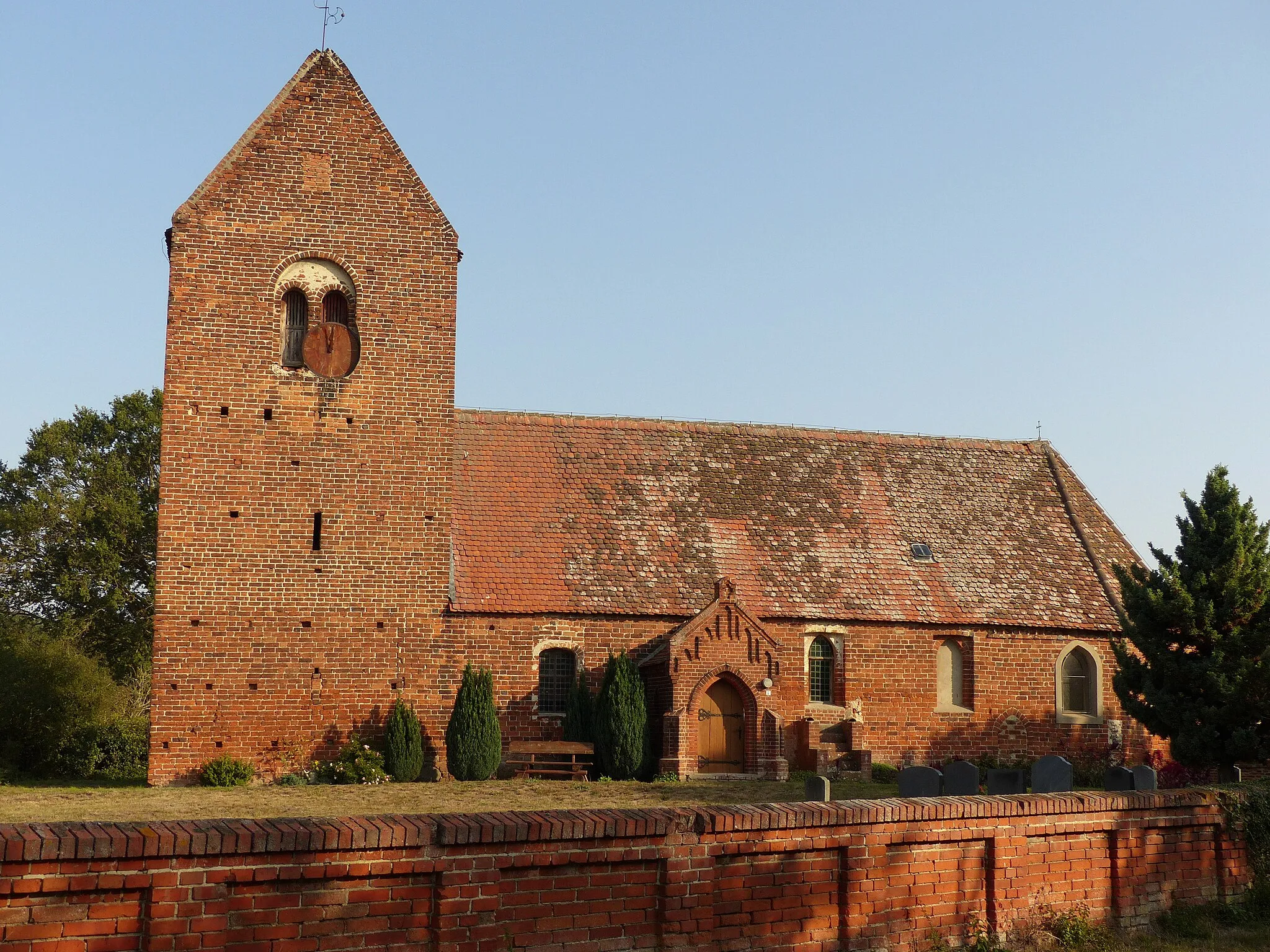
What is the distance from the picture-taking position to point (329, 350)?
25.6 metres

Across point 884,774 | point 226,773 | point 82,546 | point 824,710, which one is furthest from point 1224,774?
point 82,546

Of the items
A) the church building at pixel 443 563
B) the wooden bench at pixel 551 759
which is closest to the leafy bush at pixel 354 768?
the church building at pixel 443 563

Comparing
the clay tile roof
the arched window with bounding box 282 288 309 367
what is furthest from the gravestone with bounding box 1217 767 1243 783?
the arched window with bounding box 282 288 309 367

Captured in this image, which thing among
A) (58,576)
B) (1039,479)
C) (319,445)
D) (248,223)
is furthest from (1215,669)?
(58,576)

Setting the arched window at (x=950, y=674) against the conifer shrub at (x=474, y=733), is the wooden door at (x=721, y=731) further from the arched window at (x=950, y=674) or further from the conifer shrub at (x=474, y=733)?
the arched window at (x=950, y=674)

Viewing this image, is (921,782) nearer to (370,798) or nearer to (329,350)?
(370,798)

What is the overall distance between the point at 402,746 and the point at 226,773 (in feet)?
10.4

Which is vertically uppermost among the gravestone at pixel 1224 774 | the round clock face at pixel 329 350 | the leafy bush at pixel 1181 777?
the round clock face at pixel 329 350

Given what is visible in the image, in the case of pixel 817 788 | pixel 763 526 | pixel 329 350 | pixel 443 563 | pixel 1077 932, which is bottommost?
pixel 1077 932

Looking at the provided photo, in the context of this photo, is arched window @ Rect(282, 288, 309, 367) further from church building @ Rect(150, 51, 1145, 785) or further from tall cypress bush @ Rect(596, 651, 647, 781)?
tall cypress bush @ Rect(596, 651, 647, 781)

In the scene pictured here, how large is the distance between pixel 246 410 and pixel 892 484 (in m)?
15.4

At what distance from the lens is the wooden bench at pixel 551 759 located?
25.2m

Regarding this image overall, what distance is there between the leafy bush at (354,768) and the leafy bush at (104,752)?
8.20m

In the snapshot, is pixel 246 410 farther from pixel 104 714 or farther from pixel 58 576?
pixel 58 576
